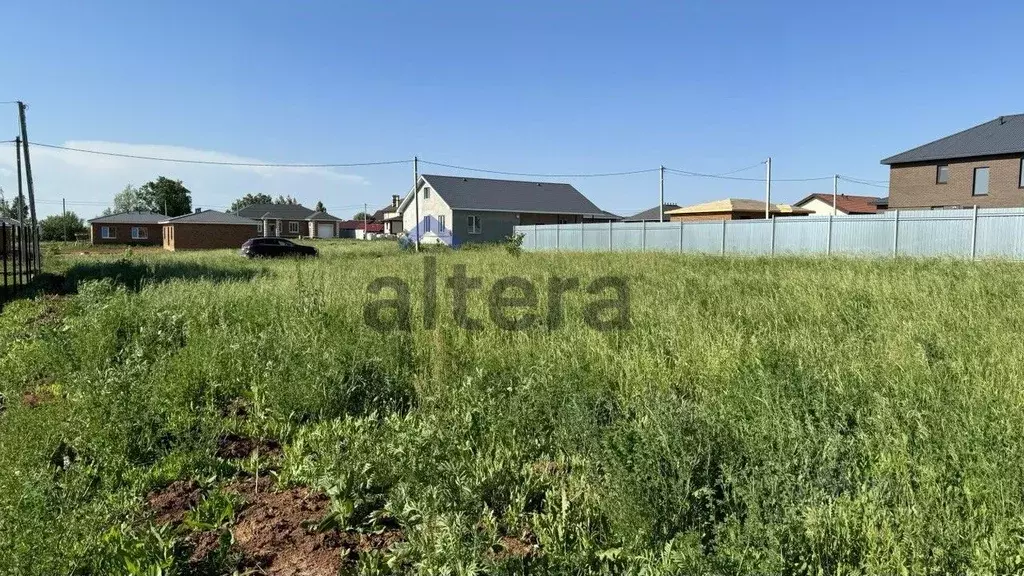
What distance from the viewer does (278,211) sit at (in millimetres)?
65500

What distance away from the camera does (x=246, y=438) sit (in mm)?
4262

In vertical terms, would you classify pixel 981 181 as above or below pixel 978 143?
below

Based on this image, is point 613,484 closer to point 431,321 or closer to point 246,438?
point 246,438

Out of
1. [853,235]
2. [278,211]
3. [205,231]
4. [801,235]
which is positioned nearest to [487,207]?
[205,231]

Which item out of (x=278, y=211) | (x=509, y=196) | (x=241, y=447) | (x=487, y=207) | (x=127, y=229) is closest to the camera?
(x=241, y=447)

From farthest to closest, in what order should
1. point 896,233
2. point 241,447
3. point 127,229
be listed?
point 127,229
point 896,233
point 241,447

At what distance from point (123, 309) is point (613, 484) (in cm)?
723

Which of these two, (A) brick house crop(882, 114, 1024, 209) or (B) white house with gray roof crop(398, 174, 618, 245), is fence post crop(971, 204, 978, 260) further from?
(B) white house with gray roof crop(398, 174, 618, 245)

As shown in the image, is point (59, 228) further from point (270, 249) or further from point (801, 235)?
point (801, 235)

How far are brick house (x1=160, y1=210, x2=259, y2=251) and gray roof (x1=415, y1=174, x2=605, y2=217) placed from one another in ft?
58.3

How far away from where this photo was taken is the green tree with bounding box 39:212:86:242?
2291 inches

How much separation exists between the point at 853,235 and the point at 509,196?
26.6m

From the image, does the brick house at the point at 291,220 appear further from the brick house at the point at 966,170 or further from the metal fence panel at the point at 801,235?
the brick house at the point at 966,170

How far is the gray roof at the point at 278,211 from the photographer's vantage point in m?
64.0
